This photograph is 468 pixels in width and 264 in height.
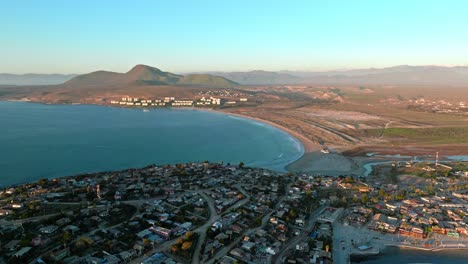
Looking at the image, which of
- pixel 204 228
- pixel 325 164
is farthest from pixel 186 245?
pixel 325 164

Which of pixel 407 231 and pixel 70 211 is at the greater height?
pixel 70 211

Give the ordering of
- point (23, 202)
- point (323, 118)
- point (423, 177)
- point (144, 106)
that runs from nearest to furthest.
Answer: point (23, 202)
point (423, 177)
point (323, 118)
point (144, 106)

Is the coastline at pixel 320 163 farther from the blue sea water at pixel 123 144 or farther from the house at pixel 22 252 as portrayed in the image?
the house at pixel 22 252

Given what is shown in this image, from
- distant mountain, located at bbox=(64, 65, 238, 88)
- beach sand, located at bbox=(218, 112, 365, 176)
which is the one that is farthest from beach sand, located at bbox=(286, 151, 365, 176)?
distant mountain, located at bbox=(64, 65, 238, 88)

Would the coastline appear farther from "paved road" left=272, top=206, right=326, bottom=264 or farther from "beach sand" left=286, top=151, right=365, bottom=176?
"paved road" left=272, top=206, right=326, bottom=264

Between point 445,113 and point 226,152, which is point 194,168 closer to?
point 226,152

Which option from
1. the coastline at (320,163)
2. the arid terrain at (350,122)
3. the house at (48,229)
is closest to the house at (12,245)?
the house at (48,229)

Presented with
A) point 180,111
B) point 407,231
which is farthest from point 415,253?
point 180,111
